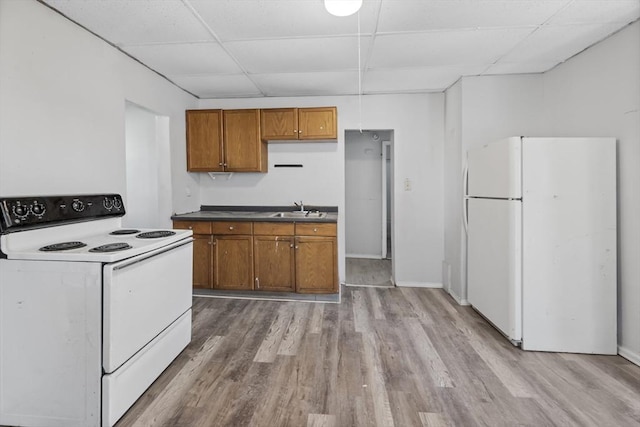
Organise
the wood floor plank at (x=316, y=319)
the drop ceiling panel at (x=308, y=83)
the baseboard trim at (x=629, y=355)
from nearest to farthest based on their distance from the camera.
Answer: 1. the baseboard trim at (x=629, y=355)
2. the wood floor plank at (x=316, y=319)
3. the drop ceiling panel at (x=308, y=83)

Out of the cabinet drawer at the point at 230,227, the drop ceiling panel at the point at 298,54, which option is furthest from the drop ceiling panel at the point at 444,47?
the cabinet drawer at the point at 230,227

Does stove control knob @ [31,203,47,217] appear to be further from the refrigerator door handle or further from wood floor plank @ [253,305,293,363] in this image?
the refrigerator door handle

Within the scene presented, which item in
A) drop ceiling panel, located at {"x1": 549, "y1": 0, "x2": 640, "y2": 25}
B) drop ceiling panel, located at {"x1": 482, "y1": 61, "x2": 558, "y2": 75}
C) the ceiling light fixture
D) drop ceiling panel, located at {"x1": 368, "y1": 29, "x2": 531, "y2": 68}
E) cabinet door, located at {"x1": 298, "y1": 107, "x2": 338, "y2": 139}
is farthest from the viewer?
cabinet door, located at {"x1": 298, "y1": 107, "x2": 338, "y2": 139}

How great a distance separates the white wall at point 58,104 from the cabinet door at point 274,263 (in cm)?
140

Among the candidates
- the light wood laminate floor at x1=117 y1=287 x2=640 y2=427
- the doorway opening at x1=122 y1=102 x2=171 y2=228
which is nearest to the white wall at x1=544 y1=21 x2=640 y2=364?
the light wood laminate floor at x1=117 y1=287 x2=640 y2=427

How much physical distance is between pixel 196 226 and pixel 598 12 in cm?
369

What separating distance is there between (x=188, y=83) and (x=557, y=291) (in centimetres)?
386

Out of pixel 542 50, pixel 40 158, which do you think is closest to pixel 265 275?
pixel 40 158

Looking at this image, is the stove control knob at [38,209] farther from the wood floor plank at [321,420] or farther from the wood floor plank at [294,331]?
the wood floor plank at [321,420]

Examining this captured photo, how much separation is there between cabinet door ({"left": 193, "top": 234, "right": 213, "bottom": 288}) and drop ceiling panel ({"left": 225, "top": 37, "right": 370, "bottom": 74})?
1.83 meters

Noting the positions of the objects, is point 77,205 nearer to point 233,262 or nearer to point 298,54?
point 233,262

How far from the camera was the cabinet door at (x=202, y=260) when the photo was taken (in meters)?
3.28

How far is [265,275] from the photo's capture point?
3.24 m

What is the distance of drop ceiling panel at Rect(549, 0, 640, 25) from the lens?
1.85 metres
